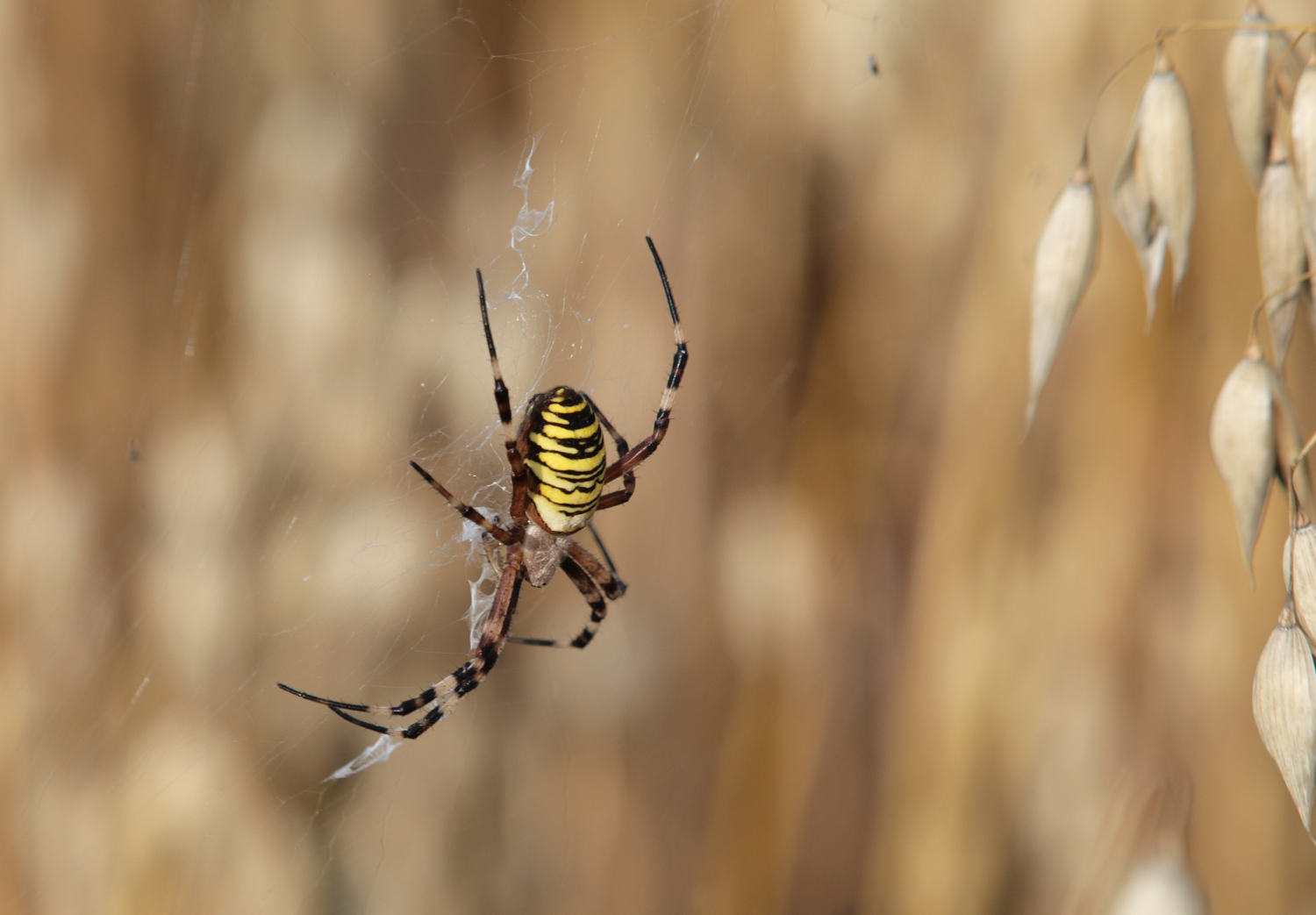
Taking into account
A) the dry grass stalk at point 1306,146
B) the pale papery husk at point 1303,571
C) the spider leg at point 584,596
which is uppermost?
the dry grass stalk at point 1306,146

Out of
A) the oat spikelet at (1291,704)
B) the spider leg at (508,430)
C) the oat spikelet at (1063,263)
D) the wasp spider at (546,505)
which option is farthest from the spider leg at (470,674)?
the oat spikelet at (1291,704)

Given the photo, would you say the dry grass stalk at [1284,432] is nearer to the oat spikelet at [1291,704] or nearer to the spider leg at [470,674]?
the oat spikelet at [1291,704]

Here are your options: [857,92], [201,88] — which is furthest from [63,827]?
[857,92]

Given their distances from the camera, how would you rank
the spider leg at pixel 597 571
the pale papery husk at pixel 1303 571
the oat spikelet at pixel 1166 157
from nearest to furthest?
the pale papery husk at pixel 1303 571, the oat spikelet at pixel 1166 157, the spider leg at pixel 597 571

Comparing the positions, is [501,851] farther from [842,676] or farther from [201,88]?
[201,88]

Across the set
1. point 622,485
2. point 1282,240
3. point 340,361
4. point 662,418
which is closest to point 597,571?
point 622,485

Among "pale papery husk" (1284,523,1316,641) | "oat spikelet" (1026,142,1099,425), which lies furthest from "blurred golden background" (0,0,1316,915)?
"pale papery husk" (1284,523,1316,641)
